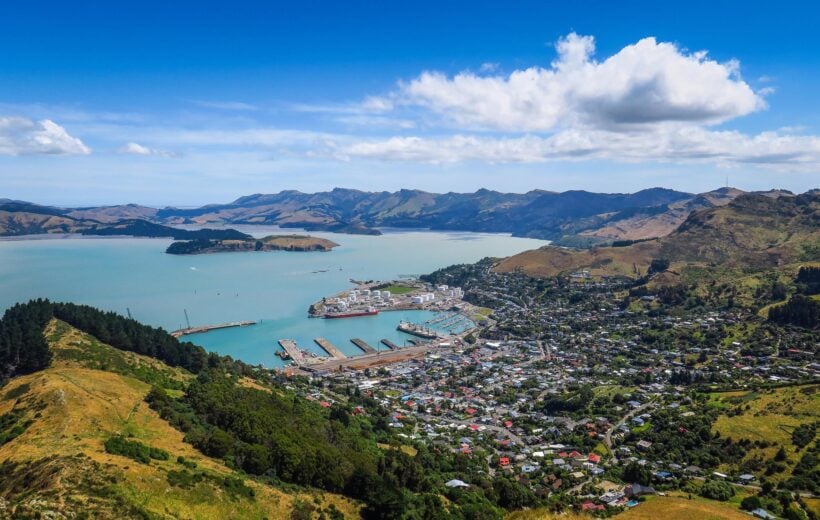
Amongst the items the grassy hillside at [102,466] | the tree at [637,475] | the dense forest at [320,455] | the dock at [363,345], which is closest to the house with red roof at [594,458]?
the tree at [637,475]

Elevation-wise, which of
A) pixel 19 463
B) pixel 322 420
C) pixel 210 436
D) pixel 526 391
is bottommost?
pixel 526 391

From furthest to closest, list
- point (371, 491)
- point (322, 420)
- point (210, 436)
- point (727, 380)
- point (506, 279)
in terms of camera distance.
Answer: point (506, 279) → point (727, 380) → point (322, 420) → point (210, 436) → point (371, 491)

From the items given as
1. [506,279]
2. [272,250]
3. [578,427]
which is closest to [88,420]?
[578,427]

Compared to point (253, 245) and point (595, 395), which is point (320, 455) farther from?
point (253, 245)

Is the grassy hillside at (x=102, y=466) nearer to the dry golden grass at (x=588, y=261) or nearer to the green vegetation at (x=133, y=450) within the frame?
the green vegetation at (x=133, y=450)

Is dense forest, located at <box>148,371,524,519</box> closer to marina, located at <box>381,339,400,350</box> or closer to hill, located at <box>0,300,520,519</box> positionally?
hill, located at <box>0,300,520,519</box>

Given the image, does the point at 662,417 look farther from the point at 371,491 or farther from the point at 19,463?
the point at 19,463
